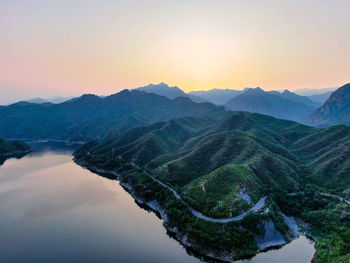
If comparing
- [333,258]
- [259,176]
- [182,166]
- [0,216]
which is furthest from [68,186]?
[333,258]

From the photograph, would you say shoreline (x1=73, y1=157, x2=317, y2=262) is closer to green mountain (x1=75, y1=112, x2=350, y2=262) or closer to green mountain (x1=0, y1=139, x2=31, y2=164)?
green mountain (x1=75, y1=112, x2=350, y2=262)

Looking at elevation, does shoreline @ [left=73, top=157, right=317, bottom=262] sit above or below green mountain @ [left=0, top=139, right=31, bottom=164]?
below

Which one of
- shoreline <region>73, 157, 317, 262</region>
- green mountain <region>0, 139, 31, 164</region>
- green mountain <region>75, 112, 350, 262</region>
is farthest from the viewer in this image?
green mountain <region>0, 139, 31, 164</region>

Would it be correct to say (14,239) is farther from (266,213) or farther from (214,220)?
(266,213)

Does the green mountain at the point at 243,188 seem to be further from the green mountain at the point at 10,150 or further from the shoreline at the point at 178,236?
the green mountain at the point at 10,150

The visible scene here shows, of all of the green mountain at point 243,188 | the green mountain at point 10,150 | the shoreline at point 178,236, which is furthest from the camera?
the green mountain at point 10,150

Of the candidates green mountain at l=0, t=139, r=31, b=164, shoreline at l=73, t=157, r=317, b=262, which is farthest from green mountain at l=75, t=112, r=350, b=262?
green mountain at l=0, t=139, r=31, b=164

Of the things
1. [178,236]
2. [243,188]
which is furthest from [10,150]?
[243,188]

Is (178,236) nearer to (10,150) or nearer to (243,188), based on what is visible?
(243,188)

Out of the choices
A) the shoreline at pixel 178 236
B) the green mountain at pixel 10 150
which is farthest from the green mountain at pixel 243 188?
the green mountain at pixel 10 150
